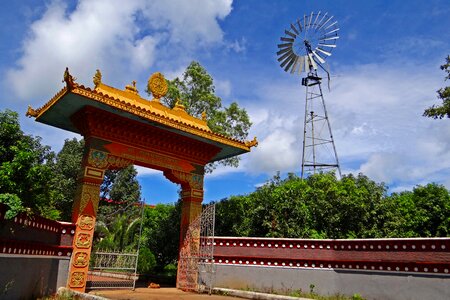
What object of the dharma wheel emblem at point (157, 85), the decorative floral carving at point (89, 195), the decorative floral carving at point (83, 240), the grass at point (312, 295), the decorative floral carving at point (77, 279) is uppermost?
the dharma wheel emblem at point (157, 85)

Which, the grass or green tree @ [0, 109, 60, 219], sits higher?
green tree @ [0, 109, 60, 219]

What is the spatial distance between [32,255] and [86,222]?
2311 mm

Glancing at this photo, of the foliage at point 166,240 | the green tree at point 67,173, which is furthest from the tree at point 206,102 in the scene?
the green tree at point 67,173

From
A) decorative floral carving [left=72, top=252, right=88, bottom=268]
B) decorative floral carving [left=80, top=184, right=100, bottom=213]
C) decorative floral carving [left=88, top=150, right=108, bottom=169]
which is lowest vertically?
decorative floral carving [left=72, top=252, right=88, bottom=268]

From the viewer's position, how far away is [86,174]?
1063cm

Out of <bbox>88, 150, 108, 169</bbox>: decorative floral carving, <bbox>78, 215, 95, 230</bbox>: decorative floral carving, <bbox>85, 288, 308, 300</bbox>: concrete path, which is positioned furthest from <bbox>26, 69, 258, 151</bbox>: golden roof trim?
<bbox>85, 288, 308, 300</bbox>: concrete path

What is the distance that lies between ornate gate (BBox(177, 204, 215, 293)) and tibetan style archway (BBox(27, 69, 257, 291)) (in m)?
0.45

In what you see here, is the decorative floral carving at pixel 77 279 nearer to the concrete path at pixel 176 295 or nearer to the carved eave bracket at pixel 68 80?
the concrete path at pixel 176 295

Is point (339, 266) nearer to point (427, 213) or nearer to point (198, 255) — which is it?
point (198, 255)

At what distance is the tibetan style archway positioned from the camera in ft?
33.6

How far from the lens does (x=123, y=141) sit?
38.2ft

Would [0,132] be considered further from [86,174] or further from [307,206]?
[307,206]

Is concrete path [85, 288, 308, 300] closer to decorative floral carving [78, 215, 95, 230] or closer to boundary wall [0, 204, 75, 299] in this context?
boundary wall [0, 204, 75, 299]

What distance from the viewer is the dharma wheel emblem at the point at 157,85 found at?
13.1m
